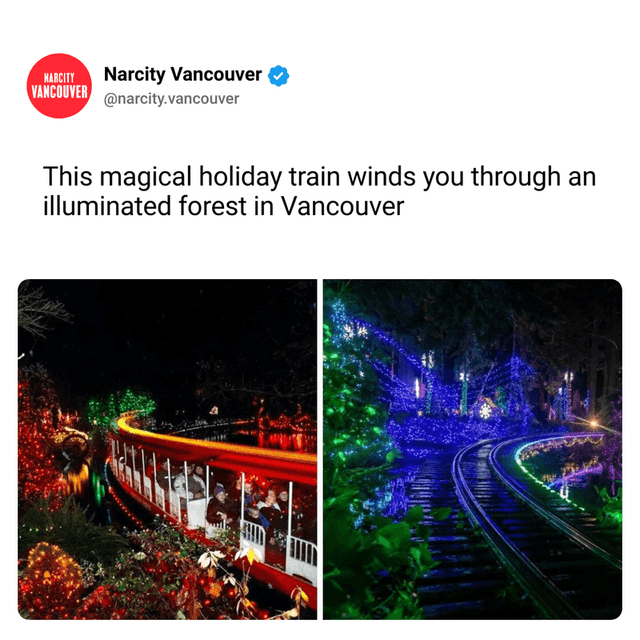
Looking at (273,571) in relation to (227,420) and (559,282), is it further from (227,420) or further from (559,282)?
(559,282)

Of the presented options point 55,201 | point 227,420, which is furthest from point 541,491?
point 55,201

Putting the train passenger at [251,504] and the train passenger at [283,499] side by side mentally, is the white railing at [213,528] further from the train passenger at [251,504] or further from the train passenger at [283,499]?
the train passenger at [283,499]

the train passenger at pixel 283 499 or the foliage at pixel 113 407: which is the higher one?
the foliage at pixel 113 407

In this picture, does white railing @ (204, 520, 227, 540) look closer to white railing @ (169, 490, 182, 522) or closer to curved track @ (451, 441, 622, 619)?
white railing @ (169, 490, 182, 522)

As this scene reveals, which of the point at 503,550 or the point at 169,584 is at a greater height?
the point at 503,550

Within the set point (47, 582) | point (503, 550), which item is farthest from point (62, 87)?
point (503, 550)

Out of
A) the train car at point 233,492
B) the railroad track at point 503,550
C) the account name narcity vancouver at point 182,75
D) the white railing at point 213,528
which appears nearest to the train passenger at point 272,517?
the train car at point 233,492

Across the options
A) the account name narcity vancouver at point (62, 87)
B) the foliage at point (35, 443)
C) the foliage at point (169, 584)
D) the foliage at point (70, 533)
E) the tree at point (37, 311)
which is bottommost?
the foliage at point (169, 584)

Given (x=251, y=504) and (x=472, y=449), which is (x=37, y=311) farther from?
(x=472, y=449)
